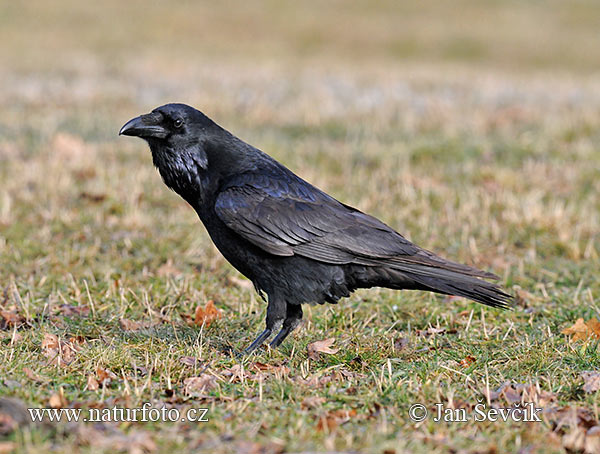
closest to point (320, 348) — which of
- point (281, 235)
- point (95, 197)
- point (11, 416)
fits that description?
point (281, 235)

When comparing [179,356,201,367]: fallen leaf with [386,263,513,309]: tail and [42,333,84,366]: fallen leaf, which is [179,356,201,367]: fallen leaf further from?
[386,263,513,309]: tail

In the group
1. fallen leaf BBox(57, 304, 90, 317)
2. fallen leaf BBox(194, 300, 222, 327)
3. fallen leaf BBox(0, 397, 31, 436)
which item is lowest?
fallen leaf BBox(57, 304, 90, 317)

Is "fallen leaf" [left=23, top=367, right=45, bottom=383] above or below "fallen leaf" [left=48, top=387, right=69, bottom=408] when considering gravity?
below

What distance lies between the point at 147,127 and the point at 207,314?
134cm

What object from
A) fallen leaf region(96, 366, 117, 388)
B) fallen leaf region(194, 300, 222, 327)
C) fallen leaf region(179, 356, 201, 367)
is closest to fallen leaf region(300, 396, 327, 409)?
fallen leaf region(179, 356, 201, 367)

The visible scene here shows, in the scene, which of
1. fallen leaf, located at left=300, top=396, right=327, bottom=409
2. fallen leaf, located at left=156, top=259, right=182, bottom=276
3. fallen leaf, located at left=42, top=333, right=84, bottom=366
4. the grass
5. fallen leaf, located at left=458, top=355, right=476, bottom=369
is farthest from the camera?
fallen leaf, located at left=156, top=259, right=182, bottom=276

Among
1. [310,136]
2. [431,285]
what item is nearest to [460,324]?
[431,285]

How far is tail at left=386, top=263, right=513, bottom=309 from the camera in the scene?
Answer: 4.55 m

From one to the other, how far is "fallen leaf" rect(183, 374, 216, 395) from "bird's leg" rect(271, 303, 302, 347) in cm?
82

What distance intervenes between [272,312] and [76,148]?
19.6 feet

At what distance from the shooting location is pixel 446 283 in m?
Result: 4.61

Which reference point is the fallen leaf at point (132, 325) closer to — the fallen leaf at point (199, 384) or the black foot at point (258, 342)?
the black foot at point (258, 342)

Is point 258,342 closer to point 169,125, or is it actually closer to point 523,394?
point 169,125

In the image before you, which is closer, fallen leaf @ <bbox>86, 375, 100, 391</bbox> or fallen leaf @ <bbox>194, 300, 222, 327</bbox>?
fallen leaf @ <bbox>86, 375, 100, 391</bbox>
